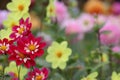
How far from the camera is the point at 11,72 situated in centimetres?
129

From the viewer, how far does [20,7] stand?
49.9 inches

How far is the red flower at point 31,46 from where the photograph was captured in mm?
1100

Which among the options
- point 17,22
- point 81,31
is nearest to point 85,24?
point 81,31

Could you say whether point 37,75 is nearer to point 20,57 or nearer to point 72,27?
point 20,57

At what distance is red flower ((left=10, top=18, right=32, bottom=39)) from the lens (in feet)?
3.75

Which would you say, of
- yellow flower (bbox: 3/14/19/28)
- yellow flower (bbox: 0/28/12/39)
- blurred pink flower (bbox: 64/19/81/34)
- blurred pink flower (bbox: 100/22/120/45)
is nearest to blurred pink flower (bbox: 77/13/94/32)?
blurred pink flower (bbox: 64/19/81/34)

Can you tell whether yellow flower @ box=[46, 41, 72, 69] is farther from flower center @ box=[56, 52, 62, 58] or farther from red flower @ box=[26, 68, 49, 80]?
red flower @ box=[26, 68, 49, 80]

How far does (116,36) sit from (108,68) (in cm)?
35

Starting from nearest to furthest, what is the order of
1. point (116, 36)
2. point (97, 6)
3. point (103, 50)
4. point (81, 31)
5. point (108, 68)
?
point (103, 50), point (108, 68), point (116, 36), point (81, 31), point (97, 6)

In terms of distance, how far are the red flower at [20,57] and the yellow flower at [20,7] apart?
0.16m

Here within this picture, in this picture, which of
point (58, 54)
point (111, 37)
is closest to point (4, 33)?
point (58, 54)

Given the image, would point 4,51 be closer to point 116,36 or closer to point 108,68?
point 108,68

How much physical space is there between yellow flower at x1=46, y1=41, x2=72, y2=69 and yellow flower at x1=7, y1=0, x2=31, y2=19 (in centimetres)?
12

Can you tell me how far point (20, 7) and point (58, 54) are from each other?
0.16 metres
